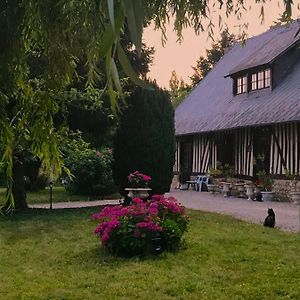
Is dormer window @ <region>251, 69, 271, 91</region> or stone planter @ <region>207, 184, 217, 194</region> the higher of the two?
dormer window @ <region>251, 69, 271, 91</region>

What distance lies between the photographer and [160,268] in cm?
635

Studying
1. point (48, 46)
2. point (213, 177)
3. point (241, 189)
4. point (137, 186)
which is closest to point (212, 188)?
point (213, 177)

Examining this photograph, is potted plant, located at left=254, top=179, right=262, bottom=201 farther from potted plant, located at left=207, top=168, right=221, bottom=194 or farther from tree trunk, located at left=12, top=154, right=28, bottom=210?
tree trunk, located at left=12, top=154, right=28, bottom=210

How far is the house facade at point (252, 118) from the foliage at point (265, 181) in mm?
357

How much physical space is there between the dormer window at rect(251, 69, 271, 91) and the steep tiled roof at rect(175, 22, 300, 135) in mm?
246

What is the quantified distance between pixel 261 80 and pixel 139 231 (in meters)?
14.1

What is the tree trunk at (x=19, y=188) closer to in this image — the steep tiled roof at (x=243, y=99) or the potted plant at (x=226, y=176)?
the steep tiled roof at (x=243, y=99)

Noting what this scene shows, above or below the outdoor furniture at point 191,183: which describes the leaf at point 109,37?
above

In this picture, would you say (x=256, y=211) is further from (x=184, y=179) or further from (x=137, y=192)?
(x=184, y=179)

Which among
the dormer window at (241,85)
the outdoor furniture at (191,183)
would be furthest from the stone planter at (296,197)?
the outdoor furniture at (191,183)

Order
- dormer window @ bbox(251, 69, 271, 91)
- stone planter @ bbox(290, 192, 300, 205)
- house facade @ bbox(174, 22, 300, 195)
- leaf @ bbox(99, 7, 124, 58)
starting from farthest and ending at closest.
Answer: dormer window @ bbox(251, 69, 271, 91) → house facade @ bbox(174, 22, 300, 195) → stone planter @ bbox(290, 192, 300, 205) → leaf @ bbox(99, 7, 124, 58)

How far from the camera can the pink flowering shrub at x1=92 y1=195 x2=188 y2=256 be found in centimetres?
699

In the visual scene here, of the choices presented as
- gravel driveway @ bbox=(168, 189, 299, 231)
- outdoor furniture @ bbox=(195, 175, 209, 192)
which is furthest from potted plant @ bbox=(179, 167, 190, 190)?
gravel driveway @ bbox=(168, 189, 299, 231)

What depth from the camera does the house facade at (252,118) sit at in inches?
666
